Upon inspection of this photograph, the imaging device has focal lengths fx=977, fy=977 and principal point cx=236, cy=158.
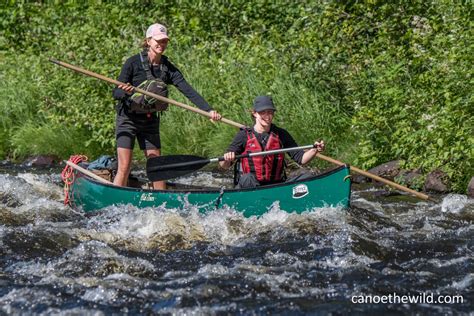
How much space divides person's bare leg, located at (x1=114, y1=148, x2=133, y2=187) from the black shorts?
62 millimetres

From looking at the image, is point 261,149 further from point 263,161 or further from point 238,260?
point 238,260

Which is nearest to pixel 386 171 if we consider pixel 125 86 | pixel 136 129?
pixel 136 129

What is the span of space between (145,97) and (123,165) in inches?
31.1

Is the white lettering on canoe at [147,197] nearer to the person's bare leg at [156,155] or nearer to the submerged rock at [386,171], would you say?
the person's bare leg at [156,155]

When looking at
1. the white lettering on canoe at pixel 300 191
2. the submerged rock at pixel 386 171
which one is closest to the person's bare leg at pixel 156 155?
the white lettering on canoe at pixel 300 191

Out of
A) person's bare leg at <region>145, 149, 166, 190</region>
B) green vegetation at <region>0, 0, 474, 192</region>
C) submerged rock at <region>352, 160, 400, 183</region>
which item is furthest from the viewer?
submerged rock at <region>352, 160, 400, 183</region>

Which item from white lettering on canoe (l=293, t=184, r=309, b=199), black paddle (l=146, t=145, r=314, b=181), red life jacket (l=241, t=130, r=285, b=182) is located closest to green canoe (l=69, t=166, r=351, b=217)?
white lettering on canoe (l=293, t=184, r=309, b=199)

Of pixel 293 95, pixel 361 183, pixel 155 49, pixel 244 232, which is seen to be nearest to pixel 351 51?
pixel 293 95

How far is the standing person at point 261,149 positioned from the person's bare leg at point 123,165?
1.19m

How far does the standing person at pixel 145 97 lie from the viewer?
9742mm

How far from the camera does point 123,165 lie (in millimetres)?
10086

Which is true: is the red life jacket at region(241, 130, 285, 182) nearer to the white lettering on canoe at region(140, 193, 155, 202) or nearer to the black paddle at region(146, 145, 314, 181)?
the black paddle at region(146, 145, 314, 181)

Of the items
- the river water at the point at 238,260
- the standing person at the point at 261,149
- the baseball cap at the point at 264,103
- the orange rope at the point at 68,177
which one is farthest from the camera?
the orange rope at the point at 68,177

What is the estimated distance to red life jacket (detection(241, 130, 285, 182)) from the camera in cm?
935
